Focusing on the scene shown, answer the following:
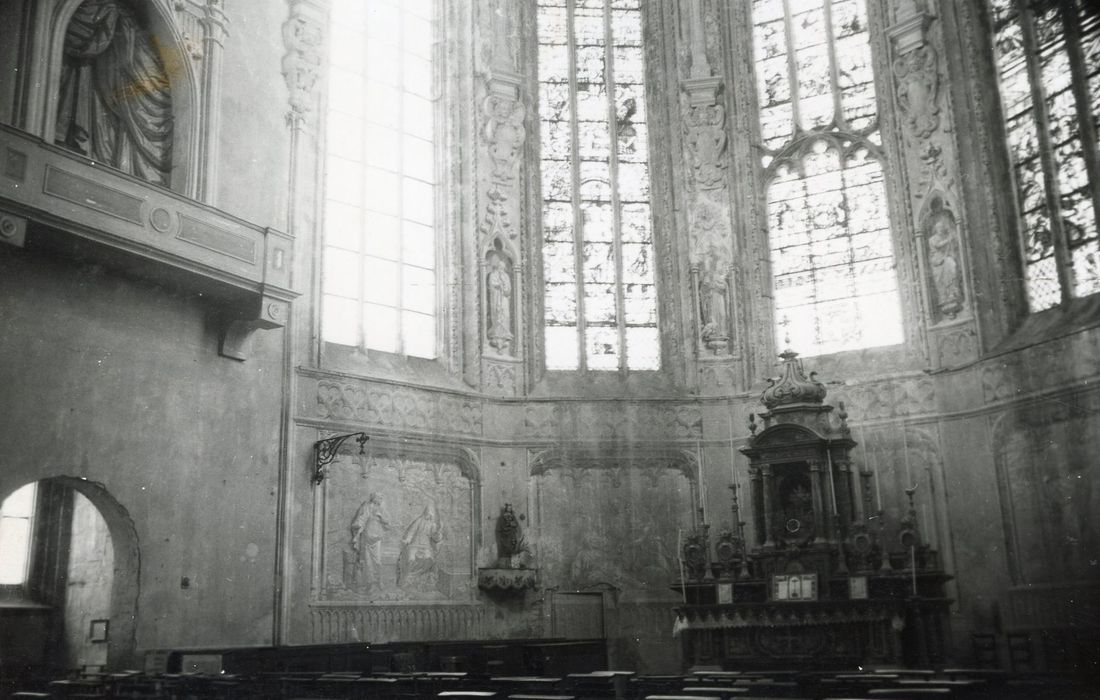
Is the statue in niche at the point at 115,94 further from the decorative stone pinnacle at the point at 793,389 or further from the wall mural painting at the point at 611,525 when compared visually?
the decorative stone pinnacle at the point at 793,389

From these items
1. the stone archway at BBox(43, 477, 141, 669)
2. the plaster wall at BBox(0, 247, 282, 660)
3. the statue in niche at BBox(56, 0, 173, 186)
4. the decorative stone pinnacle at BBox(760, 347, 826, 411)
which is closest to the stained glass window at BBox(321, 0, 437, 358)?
the plaster wall at BBox(0, 247, 282, 660)

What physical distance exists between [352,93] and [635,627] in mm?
9995

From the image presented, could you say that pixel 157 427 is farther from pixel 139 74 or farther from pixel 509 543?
pixel 509 543

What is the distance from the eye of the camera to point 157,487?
12859 millimetres

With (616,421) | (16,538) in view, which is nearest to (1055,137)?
(616,421)

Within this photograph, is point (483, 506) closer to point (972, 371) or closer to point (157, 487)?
point (157, 487)

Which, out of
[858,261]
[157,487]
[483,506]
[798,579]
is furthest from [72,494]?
[858,261]

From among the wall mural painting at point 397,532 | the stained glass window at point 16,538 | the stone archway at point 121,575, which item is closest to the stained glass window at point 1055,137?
the wall mural painting at point 397,532

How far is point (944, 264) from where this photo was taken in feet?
54.9

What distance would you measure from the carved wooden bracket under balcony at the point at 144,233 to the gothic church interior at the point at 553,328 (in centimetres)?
4

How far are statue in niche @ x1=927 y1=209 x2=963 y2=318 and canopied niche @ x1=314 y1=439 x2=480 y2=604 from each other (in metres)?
7.99

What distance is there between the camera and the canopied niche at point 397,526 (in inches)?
588

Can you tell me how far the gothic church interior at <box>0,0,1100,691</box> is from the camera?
506 inches

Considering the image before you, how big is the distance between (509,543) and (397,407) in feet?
9.35
